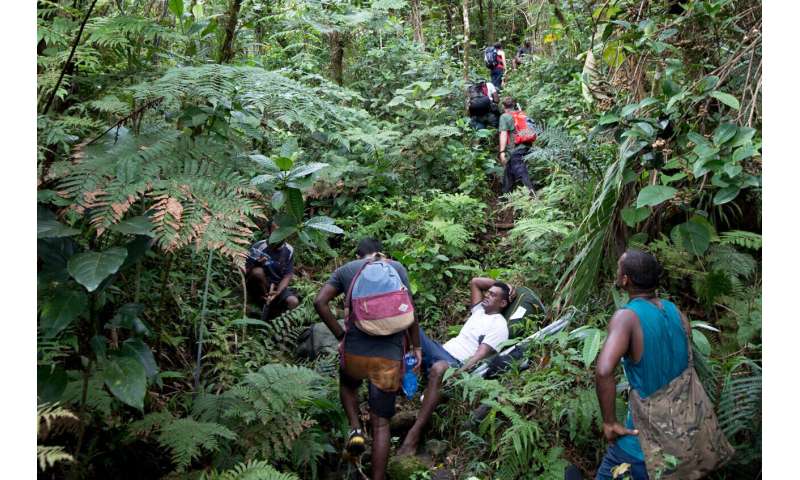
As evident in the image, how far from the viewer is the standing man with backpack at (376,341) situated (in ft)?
16.0

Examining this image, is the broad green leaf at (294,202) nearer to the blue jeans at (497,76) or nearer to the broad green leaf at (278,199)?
the broad green leaf at (278,199)

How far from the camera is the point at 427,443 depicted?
5.46 metres

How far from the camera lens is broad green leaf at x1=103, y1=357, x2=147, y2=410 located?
303 cm

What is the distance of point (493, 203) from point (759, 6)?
5257 mm

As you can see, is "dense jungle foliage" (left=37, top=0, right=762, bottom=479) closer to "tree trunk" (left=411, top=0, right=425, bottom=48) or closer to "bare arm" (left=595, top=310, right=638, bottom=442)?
"bare arm" (left=595, top=310, right=638, bottom=442)

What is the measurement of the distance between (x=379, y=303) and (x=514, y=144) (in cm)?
A: 566

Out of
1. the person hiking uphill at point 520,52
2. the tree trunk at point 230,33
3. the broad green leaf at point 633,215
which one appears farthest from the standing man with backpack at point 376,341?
the person hiking uphill at point 520,52

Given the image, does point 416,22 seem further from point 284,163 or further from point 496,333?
point 284,163

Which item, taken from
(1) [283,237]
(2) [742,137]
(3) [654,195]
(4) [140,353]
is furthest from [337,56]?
(4) [140,353]

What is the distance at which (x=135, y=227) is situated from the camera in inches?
110

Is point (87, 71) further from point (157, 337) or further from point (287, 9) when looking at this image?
point (287, 9)

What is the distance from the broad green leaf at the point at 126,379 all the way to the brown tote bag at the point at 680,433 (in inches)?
103

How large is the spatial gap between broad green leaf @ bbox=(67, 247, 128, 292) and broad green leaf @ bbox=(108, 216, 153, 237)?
102mm

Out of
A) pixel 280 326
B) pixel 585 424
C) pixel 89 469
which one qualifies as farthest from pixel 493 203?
pixel 89 469
